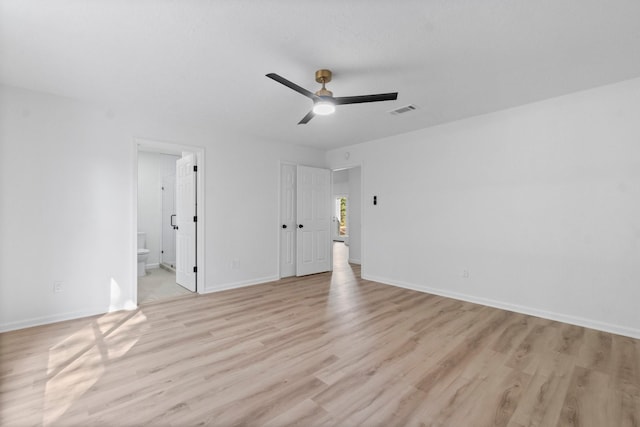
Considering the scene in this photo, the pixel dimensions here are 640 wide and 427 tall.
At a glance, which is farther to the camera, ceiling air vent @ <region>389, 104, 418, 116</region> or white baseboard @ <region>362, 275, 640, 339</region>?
ceiling air vent @ <region>389, 104, 418, 116</region>

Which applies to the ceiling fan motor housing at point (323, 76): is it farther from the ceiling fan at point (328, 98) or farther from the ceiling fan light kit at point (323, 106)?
the ceiling fan light kit at point (323, 106)

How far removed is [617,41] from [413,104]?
1.75m

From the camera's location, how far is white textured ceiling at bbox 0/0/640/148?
1.88 meters

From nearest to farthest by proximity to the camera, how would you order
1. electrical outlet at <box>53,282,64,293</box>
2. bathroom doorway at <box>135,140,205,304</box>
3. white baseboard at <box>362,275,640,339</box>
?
1. white baseboard at <box>362,275,640,339</box>
2. electrical outlet at <box>53,282,64,293</box>
3. bathroom doorway at <box>135,140,205,304</box>

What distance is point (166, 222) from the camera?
6512 millimetres

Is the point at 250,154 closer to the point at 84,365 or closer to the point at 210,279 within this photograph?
the point at 210,279

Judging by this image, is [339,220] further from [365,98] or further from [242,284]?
[365,98]

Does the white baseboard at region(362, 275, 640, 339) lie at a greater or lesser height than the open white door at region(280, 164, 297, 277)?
lesser

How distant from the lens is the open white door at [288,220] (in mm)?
5328

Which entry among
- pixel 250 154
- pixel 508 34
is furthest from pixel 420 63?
pixel 250 154

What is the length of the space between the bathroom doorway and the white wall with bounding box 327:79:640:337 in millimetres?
3318

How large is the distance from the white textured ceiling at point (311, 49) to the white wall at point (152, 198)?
3.11 m

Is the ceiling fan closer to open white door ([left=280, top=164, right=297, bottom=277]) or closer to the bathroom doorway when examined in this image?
the bathroom doorway

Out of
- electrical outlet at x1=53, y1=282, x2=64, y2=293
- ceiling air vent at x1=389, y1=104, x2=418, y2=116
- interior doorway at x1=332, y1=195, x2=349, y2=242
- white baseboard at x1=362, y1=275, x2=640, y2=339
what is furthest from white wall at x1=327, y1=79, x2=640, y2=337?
interior doorway at x1=332, y1=195, x2=349, y2=242
